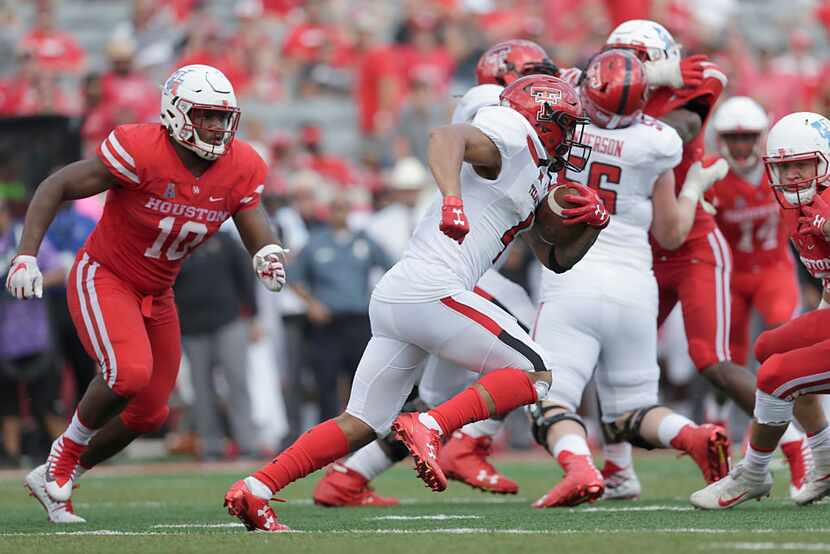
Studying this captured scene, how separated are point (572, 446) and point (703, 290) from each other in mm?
1337

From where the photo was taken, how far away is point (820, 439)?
6.71 m

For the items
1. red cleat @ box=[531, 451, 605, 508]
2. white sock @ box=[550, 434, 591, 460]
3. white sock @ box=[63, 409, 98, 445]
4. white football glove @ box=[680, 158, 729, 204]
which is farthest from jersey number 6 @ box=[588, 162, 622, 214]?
Answer: white sock @ box=[63, 409, 98, 445]

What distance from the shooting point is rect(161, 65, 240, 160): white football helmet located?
646 cm

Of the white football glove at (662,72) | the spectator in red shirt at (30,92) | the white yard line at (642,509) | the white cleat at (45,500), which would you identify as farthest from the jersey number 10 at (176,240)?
the spectator in red shirt at (30,92)

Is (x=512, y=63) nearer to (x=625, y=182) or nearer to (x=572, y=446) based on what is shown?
(x=625, y=182)

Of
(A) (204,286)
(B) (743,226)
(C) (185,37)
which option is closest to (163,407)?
(B) (743,226)

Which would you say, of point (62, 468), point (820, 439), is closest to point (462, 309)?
point (820, 439)

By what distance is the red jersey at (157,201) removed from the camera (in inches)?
254

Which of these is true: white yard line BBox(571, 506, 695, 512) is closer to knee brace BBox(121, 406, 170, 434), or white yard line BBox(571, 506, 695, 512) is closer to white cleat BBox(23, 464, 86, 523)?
knee brace BBox(121, 406, 170, 434)

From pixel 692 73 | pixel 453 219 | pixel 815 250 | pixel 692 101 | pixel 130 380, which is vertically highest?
pixel 692 73

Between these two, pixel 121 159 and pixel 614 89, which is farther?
pixel 614 89

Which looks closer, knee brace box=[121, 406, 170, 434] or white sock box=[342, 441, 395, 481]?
knee brace box=[121, 406, 170, 434]

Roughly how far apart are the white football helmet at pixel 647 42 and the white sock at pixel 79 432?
2985 mm

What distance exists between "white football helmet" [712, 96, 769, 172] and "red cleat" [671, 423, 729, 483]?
194 centimetres
